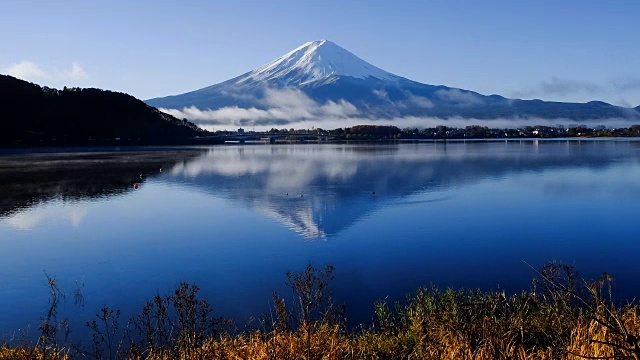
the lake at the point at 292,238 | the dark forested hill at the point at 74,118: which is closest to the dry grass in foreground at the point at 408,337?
the lake at the point at 292,238

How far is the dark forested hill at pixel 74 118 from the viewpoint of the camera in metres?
87.8

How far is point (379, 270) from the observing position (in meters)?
→ 11.0

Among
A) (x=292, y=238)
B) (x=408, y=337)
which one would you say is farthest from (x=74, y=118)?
(x=408, y=337)

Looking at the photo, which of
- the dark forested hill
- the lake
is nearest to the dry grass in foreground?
the lake

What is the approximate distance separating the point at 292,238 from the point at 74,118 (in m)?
93.9

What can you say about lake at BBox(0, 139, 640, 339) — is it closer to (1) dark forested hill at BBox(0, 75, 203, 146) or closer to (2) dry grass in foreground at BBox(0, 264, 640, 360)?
(2) dry grass in foreground at BBox(0, 264, 640, 360)

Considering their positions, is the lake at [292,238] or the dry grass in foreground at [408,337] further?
the lake at [292,238]

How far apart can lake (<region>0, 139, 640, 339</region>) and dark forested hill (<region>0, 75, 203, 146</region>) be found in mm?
67475

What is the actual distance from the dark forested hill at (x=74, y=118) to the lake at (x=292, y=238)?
2656 inches

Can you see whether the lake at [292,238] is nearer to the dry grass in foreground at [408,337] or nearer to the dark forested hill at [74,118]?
the dry grass in foreground at [408,337]

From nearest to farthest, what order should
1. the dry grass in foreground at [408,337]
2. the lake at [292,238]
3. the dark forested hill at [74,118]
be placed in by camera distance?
the dry grass in foreground at [408,337] < the lake at [292,238] < the dark forested hill at [74,118]

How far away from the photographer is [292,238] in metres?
15.0

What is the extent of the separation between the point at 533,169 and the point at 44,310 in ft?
119

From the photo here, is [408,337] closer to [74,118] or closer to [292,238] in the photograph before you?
[292,238]
